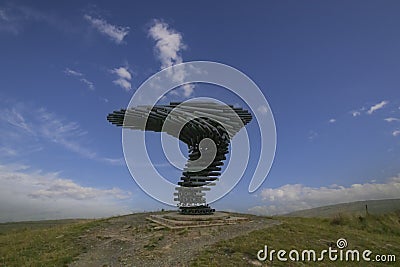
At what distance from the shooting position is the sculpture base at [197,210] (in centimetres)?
1619

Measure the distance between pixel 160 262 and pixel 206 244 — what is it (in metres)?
2.11

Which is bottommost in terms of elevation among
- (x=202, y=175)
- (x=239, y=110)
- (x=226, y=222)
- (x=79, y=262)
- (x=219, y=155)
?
(x=79, y=262)

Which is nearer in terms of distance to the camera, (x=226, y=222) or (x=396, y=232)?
(x=226, y=222)

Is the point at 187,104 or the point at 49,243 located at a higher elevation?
the point at 187,104

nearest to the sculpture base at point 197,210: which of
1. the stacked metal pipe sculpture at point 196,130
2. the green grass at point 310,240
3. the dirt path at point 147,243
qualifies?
the stacked metal pipe sculpture at point 196,130

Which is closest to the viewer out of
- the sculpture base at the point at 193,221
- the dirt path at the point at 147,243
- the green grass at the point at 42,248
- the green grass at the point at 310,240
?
the green grass at the point at 310,240

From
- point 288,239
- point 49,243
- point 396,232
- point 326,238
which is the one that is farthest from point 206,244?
point 396,232

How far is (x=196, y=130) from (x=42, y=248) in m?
8.64

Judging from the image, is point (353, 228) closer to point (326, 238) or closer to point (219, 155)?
point (326, 238)

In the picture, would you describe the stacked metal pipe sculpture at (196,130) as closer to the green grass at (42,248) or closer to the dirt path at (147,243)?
the dirt path at (147,243)

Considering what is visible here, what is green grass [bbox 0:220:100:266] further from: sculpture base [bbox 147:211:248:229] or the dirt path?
sculpture base [bbox 147:211:248:229]

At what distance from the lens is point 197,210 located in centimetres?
1622

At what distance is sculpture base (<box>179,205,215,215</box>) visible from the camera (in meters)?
16.2

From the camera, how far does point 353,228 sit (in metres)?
16.5
